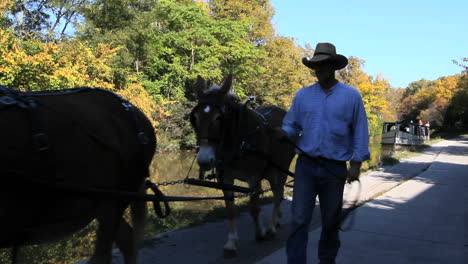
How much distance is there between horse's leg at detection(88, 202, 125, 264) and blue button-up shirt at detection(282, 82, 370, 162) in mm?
1751

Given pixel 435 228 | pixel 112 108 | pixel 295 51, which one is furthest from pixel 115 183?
pixel 295 51

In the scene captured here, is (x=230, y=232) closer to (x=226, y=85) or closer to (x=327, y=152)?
(x=226, y=85)

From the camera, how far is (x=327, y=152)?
134 inches

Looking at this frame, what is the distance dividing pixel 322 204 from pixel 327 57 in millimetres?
1304

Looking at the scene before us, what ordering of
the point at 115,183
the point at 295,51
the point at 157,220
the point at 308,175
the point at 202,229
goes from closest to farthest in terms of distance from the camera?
the point at 115,183 < the point at 308,175 < the point at 202,229 < the point at 157,220 < the point at 295,51

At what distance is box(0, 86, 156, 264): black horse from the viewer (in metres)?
2.49

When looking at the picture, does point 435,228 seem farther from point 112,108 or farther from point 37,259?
point 37,259

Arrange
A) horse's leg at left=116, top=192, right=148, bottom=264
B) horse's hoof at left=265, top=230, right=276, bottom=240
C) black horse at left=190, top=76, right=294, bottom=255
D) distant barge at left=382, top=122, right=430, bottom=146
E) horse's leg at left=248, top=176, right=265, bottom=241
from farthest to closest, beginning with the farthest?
distant barge at left=382, top=122, right=430, bottom=146 < horse's hoof at left=265, top=230, right=276, bottom=240 < horse's leg at left=248, top=176, right=265, bottom=241 < black horse at left=190, top=76, right=294, bottom=255 < horse's leg at left=116, top=192, right=148, bottom=264

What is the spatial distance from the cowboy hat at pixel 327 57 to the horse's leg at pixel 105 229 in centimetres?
210

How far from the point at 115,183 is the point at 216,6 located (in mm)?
35331

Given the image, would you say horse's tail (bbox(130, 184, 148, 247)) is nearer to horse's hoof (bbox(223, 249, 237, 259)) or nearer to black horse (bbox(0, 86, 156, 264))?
black horse (bbox(0, 86, 156, 264))

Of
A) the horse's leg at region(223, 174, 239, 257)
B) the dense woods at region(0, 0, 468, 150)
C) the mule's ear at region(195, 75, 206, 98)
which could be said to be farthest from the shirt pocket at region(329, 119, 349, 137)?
the dense woods at region(0, 0, 468, 150)

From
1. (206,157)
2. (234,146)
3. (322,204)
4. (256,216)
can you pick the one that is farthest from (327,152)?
(256,216)

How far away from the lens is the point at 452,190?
9.85m
